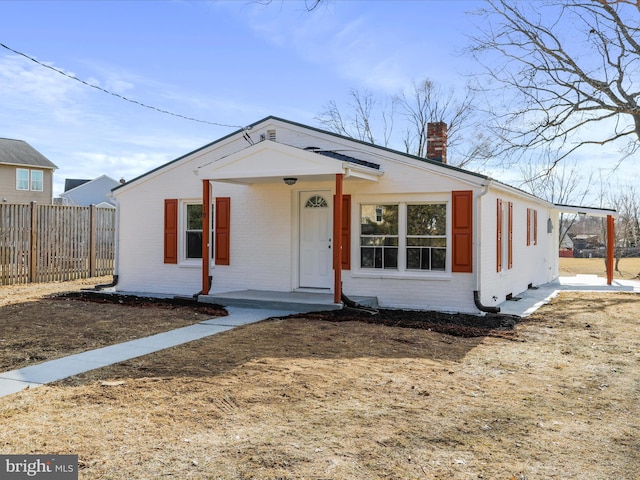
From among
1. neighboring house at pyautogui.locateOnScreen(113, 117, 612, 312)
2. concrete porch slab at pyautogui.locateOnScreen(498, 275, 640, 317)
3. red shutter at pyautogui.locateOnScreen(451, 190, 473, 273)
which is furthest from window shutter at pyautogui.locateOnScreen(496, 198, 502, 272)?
red shutter at pyautogui.locateOnScreen(451, 190, 473, 273)

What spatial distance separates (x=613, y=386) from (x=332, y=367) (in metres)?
2.93

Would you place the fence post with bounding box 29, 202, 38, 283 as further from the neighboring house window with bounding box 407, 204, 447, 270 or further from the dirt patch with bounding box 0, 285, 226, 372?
the neighboring house window with bounding box 407, 204, 447, 270

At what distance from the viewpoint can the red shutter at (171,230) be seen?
43.7 ft

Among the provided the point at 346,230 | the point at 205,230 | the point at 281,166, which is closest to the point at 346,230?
the point at 346,230

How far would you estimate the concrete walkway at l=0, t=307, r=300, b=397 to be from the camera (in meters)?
5.73

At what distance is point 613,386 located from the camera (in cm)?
595

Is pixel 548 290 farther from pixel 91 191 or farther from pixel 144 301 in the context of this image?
pixel 91 191

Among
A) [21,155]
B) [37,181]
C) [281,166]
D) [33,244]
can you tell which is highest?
[21,155]

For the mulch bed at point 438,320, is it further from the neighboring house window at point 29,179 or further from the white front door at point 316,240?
the neighboring house window at point 29,179

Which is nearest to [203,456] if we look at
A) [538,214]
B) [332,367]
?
[332,367]

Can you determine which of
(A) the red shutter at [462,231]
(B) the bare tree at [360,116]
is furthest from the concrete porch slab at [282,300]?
(B) the bare tree at [360,116]

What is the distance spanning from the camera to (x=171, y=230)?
13.4m

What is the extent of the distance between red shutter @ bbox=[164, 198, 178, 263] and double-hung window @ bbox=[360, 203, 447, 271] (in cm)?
449

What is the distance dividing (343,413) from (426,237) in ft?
22.3
